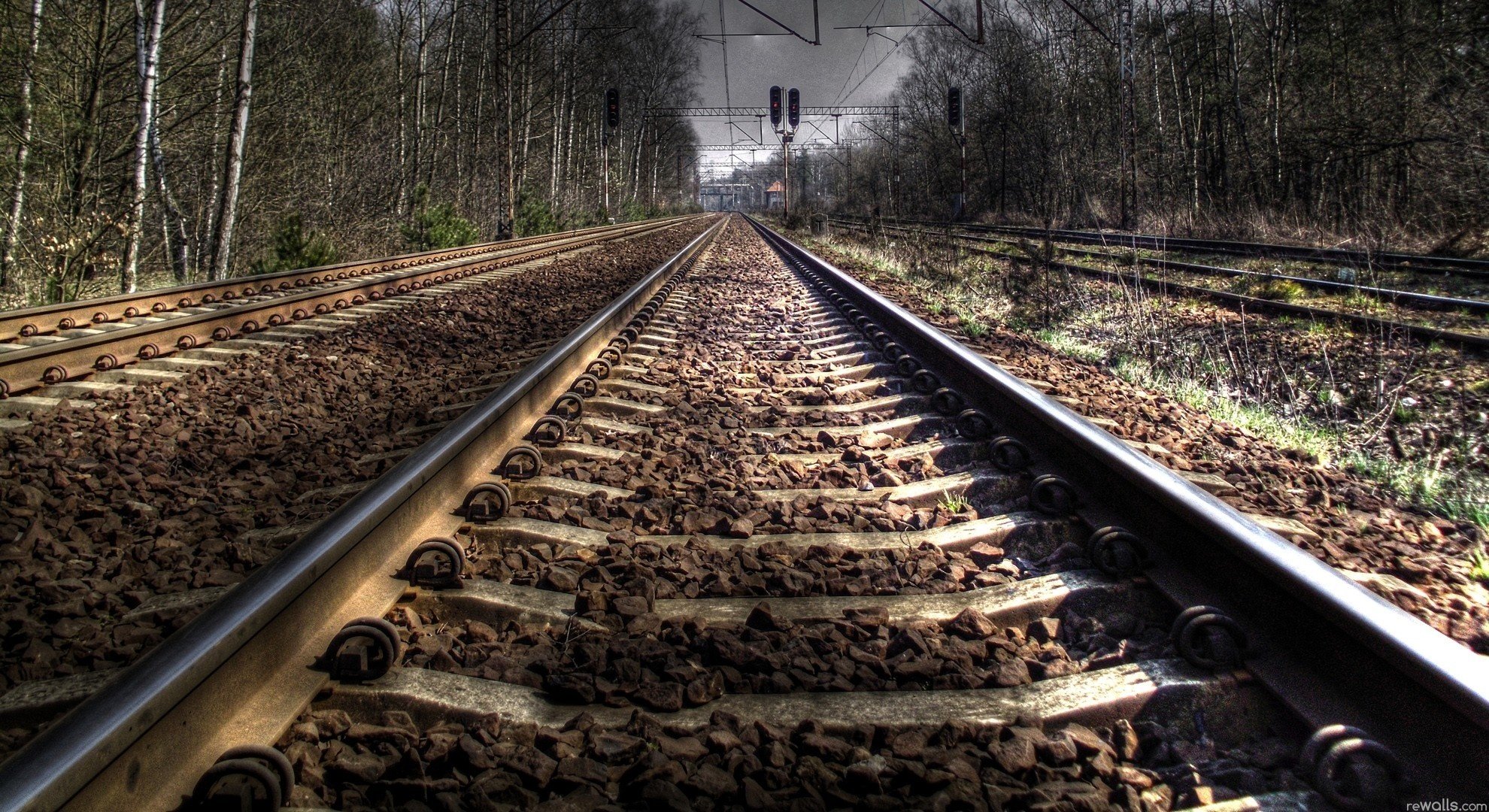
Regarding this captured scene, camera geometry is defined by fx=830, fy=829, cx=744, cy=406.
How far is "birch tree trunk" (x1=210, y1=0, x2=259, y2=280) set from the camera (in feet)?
36.9

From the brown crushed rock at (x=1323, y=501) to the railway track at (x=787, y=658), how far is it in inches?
19.4

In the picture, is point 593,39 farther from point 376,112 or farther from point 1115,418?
point 1115,418

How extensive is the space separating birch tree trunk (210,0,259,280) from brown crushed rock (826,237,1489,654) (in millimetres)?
11056

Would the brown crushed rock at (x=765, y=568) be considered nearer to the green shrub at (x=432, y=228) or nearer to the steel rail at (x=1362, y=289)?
the steel rail at (x=1362, y=289)

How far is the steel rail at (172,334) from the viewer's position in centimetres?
470

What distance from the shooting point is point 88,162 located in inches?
393

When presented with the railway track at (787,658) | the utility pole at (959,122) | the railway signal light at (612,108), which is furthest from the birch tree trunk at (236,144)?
the utility pole at (959,122)

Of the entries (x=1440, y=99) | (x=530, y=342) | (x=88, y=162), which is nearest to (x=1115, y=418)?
(x=530, y=342)

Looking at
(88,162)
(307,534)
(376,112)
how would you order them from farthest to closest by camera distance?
1. (376,112)
2. (88,162)
3. (307,534)

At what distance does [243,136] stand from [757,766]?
12.9 m

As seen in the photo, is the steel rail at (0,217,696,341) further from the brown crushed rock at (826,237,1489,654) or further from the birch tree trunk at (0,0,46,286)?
the brown crushed rock at (826,237,1489,654)

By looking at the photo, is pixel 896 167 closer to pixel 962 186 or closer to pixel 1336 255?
pixel 962 186

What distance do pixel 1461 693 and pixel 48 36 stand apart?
45.5 feet

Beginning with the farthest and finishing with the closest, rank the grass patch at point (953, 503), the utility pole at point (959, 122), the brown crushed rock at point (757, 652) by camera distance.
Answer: the utility pole at point (959, 122)
the grass patch at point (953, 503)
the brown crushed rock at point (757, 652)
